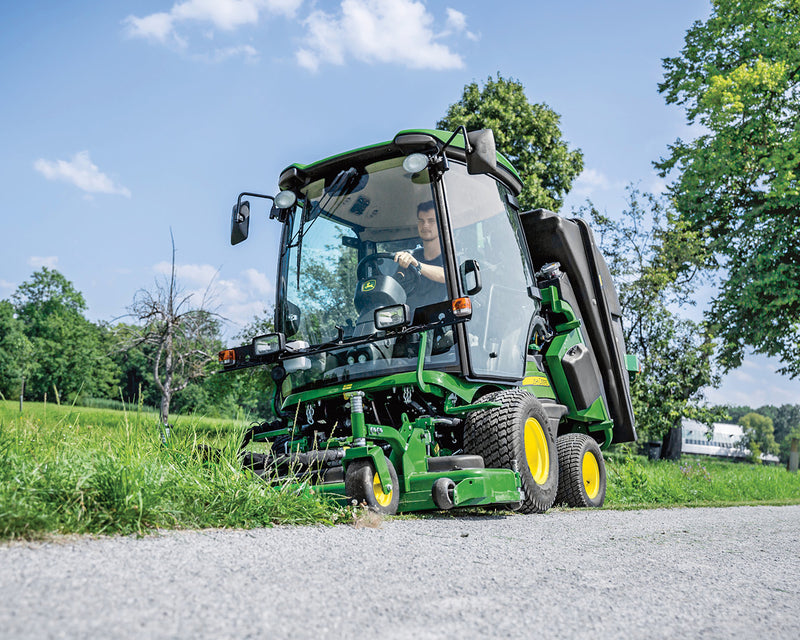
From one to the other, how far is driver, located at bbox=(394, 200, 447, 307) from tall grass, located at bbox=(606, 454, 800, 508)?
4203 millimetres

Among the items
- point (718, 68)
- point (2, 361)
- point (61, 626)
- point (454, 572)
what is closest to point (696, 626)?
point (454, 572)

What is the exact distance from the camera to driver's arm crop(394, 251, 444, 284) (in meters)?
5.50

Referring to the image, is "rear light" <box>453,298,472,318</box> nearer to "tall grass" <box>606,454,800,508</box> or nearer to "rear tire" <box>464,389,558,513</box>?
"rear tire" <box>464,389,558,513</box>

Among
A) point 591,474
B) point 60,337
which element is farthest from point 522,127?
point 60,337

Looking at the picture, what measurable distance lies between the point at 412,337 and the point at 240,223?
180cm

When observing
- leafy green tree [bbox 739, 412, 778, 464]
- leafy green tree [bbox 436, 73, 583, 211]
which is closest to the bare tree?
leafy green tree [bbox 436, 73, 583, 211]

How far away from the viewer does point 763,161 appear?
18.2 meters

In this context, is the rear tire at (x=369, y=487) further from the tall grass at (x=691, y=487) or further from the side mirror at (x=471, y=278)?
the tall grass at (x=691, y=487)

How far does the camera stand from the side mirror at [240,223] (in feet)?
19.7

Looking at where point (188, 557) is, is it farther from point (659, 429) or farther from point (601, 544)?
point (659, 429)

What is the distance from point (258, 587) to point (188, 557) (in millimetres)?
421

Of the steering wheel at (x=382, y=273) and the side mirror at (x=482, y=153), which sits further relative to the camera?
the steering wheel at (x=382, y=273)

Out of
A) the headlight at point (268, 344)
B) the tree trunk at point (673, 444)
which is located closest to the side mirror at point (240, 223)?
the headlight at point (268, 344)

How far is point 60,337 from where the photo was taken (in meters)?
51.9
